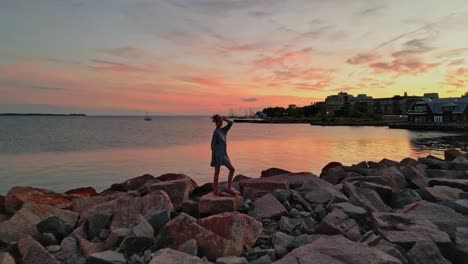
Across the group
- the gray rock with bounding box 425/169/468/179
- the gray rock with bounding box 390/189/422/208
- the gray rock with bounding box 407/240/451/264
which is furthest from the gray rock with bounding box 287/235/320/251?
the gray rock with bounding box 425/169/468/179

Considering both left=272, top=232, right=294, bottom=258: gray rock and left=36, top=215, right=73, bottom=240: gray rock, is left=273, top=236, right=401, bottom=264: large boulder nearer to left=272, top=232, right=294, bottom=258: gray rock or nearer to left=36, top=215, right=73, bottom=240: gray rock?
left=272, top=232, right=294, bottom=258: gray rock

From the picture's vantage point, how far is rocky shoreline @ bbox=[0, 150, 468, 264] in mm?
5508

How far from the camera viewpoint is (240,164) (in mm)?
27250

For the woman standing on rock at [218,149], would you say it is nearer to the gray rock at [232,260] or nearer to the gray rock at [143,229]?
the gray rock at [143,229]

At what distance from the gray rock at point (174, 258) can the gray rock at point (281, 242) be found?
4.37 feet

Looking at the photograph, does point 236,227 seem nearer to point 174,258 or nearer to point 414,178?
point 174,258

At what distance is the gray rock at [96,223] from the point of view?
7.04m

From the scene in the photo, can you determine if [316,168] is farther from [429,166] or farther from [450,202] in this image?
[450,202]

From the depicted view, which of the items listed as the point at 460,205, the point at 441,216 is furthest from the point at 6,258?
the point at 460,205

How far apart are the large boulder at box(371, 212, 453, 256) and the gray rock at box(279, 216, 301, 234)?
58.0 inches

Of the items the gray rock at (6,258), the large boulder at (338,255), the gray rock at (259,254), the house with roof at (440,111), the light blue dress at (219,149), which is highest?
the house with roof at (440,111)

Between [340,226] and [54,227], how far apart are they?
5687 mm

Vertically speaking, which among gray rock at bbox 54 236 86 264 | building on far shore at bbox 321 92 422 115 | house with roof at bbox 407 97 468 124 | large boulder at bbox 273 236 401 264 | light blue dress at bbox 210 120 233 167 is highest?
building on far shore at bbox 321 92 422 115

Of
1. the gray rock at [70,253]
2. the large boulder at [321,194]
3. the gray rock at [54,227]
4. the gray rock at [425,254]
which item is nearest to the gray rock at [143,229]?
the gray rock at [70,253]
